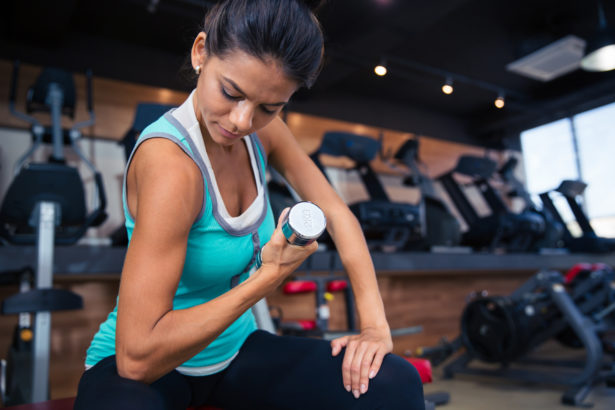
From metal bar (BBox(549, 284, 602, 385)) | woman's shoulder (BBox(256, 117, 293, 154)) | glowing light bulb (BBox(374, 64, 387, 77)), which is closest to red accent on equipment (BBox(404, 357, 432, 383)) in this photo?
woman's shoulder (BBox(256, 117, 293, 154))

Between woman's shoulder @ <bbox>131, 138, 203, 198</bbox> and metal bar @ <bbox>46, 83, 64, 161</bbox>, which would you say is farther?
metal bar @ <bbox>46, 83, 64, 161</bbox>

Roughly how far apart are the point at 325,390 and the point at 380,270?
2653 mm

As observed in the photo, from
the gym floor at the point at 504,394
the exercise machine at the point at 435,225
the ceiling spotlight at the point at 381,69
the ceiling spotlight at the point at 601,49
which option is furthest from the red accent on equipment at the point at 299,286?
the ceiling spotlight at the point at 601,49

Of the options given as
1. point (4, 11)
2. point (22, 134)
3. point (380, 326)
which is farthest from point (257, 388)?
point (4, 11)

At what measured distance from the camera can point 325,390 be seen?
0.90 metres

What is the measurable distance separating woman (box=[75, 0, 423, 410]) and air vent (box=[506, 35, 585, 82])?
462 cm

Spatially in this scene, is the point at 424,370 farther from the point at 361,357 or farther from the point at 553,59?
the point at 553,59

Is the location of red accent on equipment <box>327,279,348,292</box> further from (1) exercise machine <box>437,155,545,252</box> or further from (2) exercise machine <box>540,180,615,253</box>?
(1) exercise machine <box>437,155,545,252</box>

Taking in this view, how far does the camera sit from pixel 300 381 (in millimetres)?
925

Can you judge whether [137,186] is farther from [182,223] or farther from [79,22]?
[79,22]

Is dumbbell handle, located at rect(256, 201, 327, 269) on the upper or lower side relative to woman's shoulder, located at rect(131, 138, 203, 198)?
lower

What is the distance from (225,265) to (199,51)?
0.45 meters

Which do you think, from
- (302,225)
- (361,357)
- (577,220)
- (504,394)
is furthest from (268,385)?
(577,220)

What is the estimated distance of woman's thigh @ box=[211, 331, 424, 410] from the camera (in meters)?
0.84
